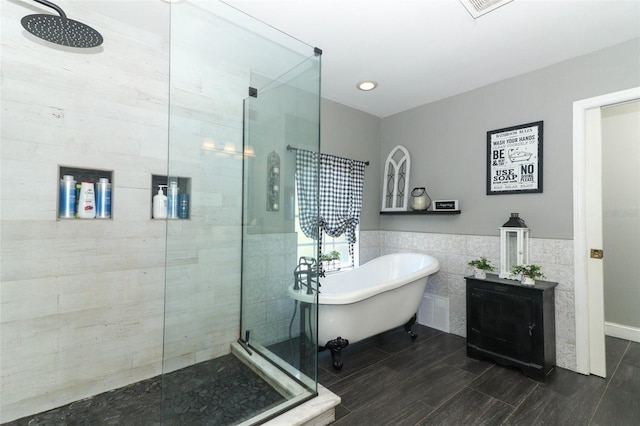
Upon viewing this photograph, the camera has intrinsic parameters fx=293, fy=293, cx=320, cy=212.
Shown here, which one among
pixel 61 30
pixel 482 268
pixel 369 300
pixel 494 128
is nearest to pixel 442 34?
pixel 494 128

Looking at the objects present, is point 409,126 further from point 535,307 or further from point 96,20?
point 96,20

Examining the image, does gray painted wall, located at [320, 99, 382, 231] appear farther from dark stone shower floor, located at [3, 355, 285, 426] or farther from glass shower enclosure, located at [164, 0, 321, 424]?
dark stone shower floor, located at [3, 355, 285, 426]

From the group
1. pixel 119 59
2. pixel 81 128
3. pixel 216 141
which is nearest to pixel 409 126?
pixel 216 141

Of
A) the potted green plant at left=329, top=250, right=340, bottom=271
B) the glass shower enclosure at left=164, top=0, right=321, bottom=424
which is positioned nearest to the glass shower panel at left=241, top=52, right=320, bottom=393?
the glass shower enclosure at left=164, top=0, right=321, bottom=424

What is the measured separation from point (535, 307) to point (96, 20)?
374 centimetres

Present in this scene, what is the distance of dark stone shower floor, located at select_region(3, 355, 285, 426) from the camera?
1.49 m

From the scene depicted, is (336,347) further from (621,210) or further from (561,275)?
(621,210)

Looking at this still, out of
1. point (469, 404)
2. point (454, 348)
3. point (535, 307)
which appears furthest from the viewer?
point (454, 348)

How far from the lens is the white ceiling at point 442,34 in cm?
186

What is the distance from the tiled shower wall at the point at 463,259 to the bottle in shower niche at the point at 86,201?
265cm

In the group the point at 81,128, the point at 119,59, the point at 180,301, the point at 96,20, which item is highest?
the point at 96,20

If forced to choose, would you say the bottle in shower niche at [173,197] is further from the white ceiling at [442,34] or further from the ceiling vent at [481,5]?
the ceiling vent at [481,5]

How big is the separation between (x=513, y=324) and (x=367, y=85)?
2.49 meters

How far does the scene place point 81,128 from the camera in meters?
1.92
